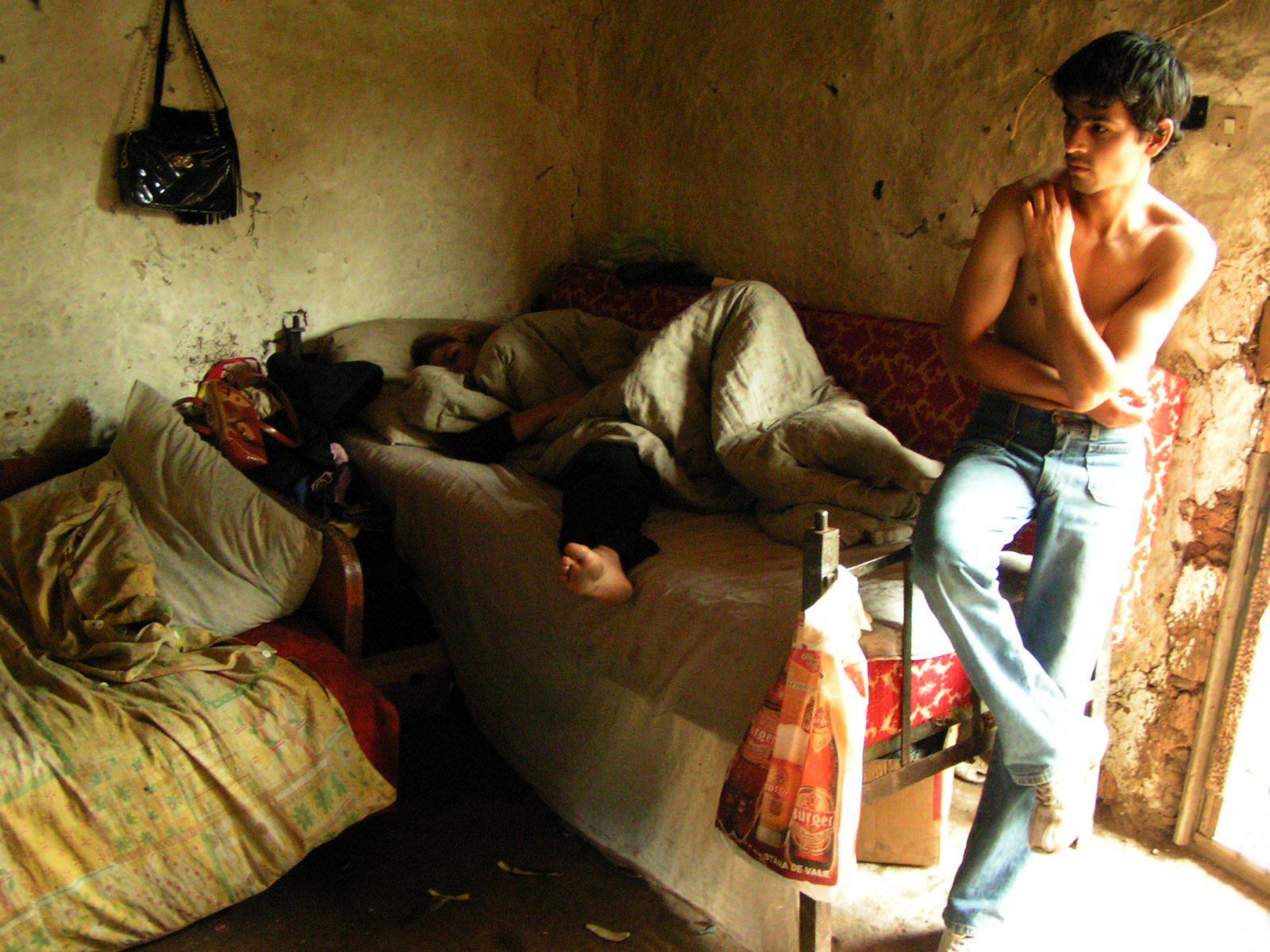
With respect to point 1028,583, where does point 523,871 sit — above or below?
below

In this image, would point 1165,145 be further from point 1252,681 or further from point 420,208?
point 420,208

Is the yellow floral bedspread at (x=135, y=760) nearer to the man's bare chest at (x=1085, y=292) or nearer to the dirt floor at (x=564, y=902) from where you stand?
the dirt floor at (x=564, y=902)

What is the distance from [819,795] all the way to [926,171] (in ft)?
6.03

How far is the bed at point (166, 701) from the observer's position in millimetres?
1691

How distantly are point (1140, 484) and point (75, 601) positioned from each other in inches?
83.5

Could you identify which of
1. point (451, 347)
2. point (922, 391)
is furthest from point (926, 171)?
point (451, 347)

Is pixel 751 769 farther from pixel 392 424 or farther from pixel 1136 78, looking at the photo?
pixel 392 424

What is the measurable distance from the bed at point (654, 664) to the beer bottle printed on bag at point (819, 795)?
0.59 feet

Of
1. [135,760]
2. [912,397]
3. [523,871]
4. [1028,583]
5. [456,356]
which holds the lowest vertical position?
[523,871]

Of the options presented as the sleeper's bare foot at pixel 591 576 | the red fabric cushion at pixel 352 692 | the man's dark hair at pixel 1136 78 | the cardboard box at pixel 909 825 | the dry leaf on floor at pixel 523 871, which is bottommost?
the dry leaf on floor at pixel 523 871

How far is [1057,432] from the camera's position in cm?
161

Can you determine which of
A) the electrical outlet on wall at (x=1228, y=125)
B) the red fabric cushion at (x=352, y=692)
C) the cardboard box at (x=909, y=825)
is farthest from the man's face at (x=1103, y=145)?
the red fabric cushion at (x=352, y=692)

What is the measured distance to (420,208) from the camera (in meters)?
3.49

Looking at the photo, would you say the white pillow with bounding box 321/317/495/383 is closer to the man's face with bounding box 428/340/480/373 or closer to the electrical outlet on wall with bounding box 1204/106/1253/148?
the man's face with bounding box 428/340/480/373
